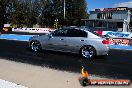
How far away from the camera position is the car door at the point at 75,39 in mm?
13549

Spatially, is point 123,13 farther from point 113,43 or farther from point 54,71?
point 54,71

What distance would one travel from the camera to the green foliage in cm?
7231

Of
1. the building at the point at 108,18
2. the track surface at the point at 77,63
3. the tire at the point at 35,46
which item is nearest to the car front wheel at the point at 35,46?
the tire at the point at 35,46

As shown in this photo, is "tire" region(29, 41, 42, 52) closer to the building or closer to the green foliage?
the building

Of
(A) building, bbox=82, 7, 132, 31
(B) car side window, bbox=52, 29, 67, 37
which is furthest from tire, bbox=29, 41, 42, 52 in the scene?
(A) building, bbox=82, 7, 132, 31

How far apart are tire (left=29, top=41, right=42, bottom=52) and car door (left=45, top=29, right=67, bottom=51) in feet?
2.42

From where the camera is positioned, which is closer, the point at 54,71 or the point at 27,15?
the point at 54,71

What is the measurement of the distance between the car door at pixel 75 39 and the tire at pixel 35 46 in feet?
6.52

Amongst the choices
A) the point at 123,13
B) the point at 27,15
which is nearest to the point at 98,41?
the point at 123,13

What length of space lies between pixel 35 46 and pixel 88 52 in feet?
11.1

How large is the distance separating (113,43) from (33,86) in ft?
51.0

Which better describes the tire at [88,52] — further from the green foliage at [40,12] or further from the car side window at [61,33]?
the green foliage at [40,12]

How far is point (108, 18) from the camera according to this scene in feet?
220

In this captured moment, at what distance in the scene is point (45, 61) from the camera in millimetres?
12375
